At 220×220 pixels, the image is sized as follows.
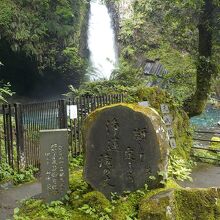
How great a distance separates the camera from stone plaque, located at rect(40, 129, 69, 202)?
5.55m

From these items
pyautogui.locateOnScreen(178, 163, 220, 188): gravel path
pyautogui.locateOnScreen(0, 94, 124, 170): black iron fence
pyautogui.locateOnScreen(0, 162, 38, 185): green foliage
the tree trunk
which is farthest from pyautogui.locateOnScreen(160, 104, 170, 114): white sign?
pyautogui.locateOnScreen(0, 162, 38, 185): green foliage

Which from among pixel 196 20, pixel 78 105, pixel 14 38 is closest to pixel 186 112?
pixel 196 20

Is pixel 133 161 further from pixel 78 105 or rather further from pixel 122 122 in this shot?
pixel 78 105

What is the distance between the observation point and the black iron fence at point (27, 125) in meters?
8.25

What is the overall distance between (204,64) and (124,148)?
261 inches

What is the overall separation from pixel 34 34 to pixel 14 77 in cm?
421

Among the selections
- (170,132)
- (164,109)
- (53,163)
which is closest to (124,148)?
(53,163)

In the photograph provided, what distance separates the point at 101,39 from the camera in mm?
26141

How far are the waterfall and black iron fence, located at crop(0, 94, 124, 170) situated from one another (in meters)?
15.1

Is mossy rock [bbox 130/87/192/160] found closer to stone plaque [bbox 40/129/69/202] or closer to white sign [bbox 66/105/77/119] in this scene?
white sign [bbox 66/105/77/119]

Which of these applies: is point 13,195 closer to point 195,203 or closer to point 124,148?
point 124,148

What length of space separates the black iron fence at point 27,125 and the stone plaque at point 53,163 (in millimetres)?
2814

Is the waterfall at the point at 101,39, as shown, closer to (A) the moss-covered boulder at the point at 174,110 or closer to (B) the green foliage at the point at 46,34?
(B) the green foliage at the point at 46,34

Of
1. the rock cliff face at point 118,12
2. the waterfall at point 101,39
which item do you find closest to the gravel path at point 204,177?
the waterfall at point 101,39
